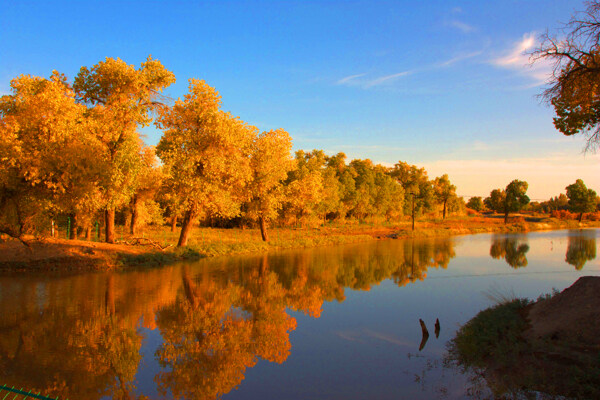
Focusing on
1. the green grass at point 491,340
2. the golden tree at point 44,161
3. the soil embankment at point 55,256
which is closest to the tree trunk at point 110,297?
the soil embankment at point 55,256

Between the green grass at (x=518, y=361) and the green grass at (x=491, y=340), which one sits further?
the green grass at (x=491, y=340)

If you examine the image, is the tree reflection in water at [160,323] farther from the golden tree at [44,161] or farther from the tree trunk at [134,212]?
the tree trunk at [134,212]

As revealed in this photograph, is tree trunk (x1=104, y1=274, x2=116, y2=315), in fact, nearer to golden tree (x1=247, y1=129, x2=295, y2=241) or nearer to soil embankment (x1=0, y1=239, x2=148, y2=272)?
soil embankment (x1=0, y1=239, x2=148, y2=272)

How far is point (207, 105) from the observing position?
30312mm

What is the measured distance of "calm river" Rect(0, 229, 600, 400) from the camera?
28.5 ft

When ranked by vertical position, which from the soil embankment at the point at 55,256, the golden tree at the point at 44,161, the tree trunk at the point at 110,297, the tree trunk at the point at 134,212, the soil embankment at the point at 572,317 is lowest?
the tree trunk at the point at 110,297

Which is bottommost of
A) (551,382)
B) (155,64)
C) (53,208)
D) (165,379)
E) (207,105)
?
(165,379)

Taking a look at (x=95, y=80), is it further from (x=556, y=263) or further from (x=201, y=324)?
(x=556, y=263)

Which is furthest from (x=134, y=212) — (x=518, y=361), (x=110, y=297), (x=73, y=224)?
(x=518, y=361)

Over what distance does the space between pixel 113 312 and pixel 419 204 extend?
3550 inches

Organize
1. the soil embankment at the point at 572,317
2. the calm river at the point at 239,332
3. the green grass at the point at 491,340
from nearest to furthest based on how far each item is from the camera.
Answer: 1. the soil embankment at the point at 572,317
2. the calm river at the point at 239,332
3. the green grass at the point at 491,340

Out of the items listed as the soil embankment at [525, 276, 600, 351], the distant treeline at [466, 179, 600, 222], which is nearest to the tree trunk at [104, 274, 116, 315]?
the soil embankment at [525, 276, 600, 351]

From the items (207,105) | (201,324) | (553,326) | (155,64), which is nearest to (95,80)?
(155,64)

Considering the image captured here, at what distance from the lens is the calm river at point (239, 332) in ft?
28.5
